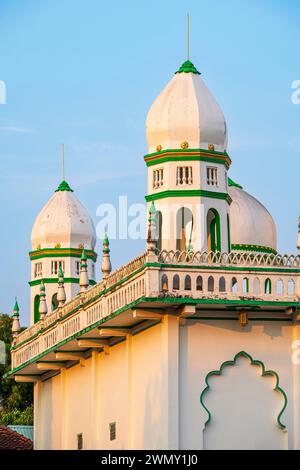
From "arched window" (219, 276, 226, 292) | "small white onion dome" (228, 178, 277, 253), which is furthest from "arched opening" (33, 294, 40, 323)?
"arched window" (219, 276, 226, 292)

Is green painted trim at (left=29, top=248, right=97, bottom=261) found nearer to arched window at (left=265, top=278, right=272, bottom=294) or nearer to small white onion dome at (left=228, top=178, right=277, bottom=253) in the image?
small white onion dome at (left=228, top=178, right=277, bottom=253)

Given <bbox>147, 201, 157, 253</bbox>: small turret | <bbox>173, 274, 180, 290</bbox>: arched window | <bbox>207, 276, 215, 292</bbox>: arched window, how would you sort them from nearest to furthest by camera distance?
<bbox>147, 201, 157, 253</bbox>: small turret
<bbox>173, 274, 180, 290</bbox>: arched window
<bbox>207, 276, 215, 292</bbox>: arched window

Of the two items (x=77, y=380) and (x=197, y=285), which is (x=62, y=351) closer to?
(x=77, y=380)

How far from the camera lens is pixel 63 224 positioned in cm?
4594

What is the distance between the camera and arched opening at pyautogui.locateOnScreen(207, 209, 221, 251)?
33.9 meters

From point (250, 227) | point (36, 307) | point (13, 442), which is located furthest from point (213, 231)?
point (13, 442)

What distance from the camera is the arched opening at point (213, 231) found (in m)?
33.9

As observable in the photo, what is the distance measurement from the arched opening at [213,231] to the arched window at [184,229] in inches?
23.2

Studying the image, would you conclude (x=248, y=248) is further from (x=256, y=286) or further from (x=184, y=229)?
(x=256, y=286)

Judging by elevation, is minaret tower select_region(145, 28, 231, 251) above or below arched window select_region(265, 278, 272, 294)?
above

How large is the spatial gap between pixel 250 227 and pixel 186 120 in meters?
5.60
